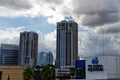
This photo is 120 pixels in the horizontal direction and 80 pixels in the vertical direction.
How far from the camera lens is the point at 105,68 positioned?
291 feet

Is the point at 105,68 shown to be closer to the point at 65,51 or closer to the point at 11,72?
the point at 11,72

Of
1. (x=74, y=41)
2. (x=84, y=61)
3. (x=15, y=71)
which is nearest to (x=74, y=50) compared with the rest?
(x=74, y=41)

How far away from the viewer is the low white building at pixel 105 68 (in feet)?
291

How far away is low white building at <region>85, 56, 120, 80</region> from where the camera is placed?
8856 centimetres

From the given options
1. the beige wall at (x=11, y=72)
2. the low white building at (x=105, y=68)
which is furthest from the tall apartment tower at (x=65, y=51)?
the beige wall at (x=11, y=72)

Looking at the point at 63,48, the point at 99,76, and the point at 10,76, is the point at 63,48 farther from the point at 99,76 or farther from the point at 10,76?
the point at 10,76

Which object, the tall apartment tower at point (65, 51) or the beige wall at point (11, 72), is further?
the tall apartment tower at point (65, 51)

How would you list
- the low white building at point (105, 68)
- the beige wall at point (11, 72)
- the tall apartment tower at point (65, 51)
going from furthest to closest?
the tall apartment tower at point (65, 51), the low white building at point (105, 68), the beige wall at point (11, 72)

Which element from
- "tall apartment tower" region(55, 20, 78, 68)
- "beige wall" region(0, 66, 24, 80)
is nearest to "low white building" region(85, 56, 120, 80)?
"beige wall" region(0, 66, 24, 80)

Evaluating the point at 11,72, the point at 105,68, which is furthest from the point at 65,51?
the point at 11,72

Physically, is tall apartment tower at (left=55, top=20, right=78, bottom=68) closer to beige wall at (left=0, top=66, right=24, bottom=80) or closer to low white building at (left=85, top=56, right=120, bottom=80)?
low white building at (left=85, top=56, right=120, bottom=80)

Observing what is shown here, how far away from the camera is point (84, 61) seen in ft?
318

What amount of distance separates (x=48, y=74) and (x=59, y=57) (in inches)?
3952

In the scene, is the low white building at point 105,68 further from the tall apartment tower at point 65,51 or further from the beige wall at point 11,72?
the tall apartment tower at point 65,51
